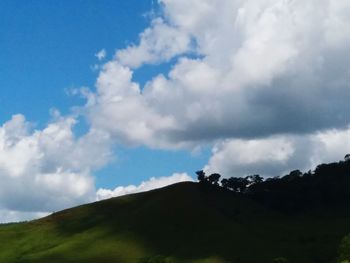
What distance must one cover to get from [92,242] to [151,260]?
5010 cm

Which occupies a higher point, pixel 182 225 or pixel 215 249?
pixel 182 225

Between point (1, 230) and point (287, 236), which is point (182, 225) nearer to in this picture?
point (287, 236)

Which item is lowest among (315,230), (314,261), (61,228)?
(314,261)

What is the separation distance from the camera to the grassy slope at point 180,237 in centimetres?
15112

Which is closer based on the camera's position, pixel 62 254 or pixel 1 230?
pixel 62 254

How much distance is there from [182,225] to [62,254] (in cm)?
3649

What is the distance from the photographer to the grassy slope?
15112cm

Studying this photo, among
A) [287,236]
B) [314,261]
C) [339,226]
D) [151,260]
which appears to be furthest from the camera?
[339,226]

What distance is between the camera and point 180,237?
171m

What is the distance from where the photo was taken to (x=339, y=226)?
592 feet

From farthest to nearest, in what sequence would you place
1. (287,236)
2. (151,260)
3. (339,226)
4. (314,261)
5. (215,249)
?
(339,226)
(287,236)
(215,249)
(314,261)
(151,260)

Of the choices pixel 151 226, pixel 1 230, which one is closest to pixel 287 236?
pixel 151 226

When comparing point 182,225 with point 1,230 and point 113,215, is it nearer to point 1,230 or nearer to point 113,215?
point 113,215

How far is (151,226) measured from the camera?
593 feet
